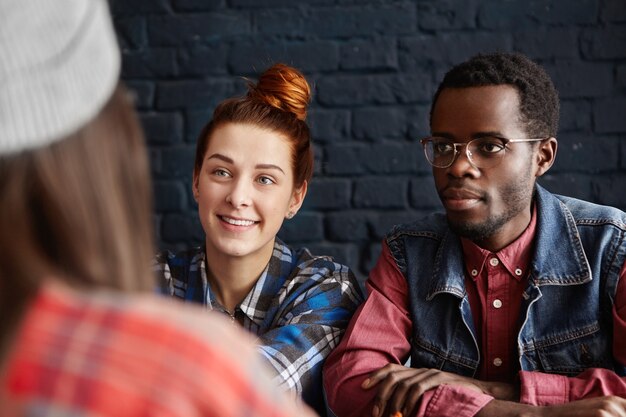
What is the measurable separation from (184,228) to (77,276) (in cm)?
175

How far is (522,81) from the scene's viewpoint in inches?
66.8

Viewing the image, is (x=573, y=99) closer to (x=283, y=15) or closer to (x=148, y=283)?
(x=283, y=15)

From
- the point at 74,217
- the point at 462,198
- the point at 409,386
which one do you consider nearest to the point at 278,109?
the point at 462,198

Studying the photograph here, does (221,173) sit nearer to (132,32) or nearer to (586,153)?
(132,32)

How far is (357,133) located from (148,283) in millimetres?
1613

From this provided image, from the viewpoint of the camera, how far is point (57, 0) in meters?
0.56

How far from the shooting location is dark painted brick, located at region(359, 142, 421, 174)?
218 centimetres

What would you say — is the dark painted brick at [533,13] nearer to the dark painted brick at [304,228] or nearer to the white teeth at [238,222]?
the dark painted brick at [304,228]

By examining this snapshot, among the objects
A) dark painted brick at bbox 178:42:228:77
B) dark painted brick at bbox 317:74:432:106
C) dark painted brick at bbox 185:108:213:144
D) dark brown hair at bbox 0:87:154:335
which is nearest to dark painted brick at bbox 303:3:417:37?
dark painted brick at bbox 317:74:432:106

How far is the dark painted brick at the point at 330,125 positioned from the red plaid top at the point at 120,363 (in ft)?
5.42

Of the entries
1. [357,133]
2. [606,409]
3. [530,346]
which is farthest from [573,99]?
[606,409]

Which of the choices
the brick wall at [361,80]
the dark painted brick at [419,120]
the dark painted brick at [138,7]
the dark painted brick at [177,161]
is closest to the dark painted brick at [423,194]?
the brick wall at [361,80]

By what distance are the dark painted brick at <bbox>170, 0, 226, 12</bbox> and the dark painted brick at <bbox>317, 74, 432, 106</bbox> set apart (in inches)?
15.0

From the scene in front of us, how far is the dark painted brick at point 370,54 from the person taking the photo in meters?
2.18
